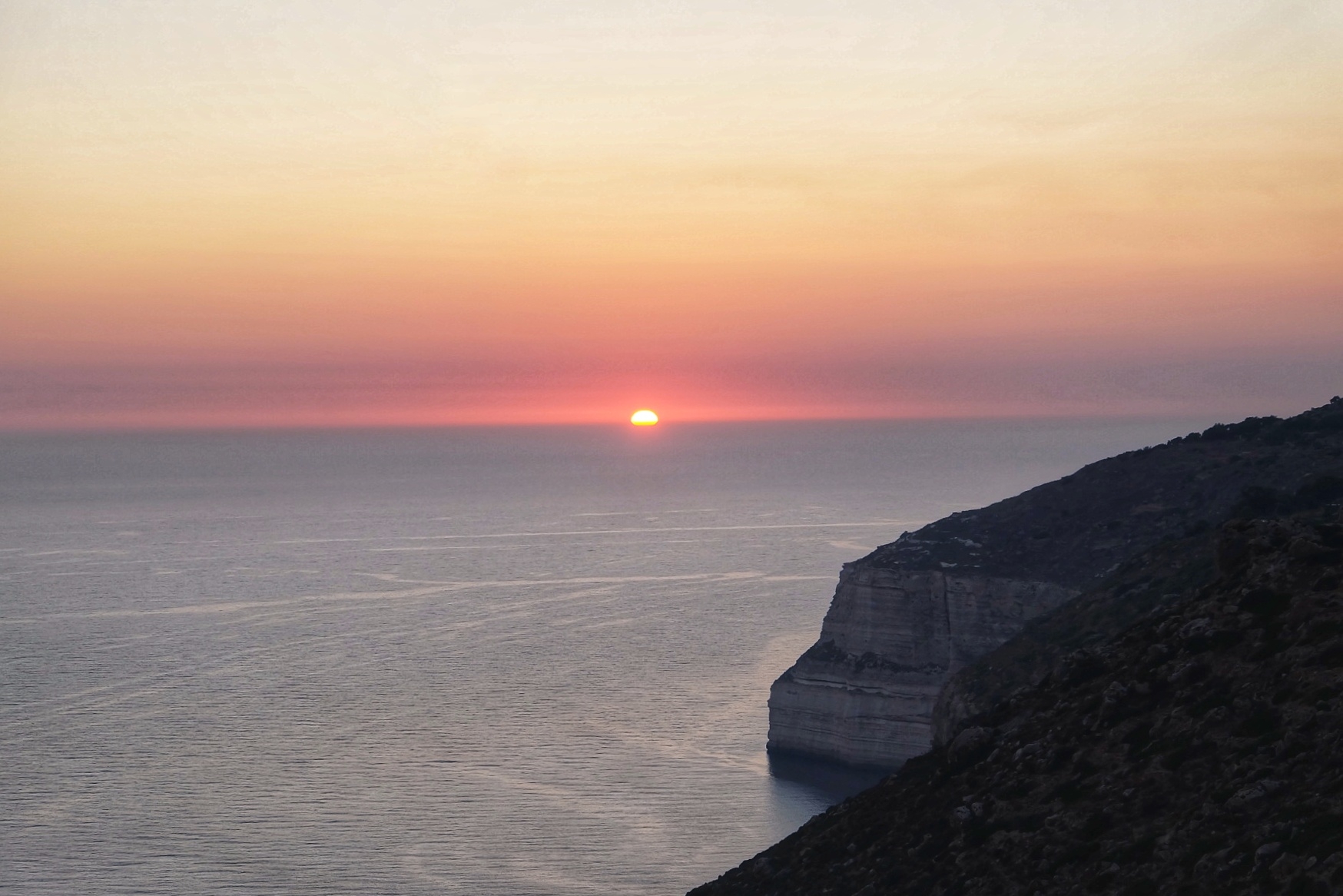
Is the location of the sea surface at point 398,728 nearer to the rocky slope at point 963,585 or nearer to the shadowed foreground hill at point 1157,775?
the rocky slope at point 963,585

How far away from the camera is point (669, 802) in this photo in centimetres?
5869

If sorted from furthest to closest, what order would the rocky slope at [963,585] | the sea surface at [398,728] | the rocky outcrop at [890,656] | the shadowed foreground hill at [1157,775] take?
the rocky slope at [963,585], the rocky outcrop at [890,656], the sea surface at [398,728], the shadowed foreground hill at [1157,775]

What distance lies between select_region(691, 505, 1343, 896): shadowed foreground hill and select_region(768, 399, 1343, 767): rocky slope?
110 ft

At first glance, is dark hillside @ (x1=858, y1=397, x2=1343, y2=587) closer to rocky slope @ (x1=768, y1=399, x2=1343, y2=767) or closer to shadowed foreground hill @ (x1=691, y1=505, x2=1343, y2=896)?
rocky slope @ (x1=768, y1=399, x2=1343, y2=767)

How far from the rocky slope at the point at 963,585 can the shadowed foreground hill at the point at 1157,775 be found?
110 feet

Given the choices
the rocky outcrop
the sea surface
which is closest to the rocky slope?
the rocky outcrop

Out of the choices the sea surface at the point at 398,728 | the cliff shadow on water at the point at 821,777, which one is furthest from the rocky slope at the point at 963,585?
the sea surface at the point at 398,728

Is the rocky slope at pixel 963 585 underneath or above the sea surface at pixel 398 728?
above

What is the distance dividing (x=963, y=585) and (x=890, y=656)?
482 cm

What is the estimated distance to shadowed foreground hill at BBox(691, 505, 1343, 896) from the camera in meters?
19.4

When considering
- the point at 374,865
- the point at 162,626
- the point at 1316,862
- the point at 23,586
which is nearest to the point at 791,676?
the point at 374,865

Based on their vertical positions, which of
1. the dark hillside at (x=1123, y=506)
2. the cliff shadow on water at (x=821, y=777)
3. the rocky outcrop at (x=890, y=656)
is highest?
the dark hillside at (x=1123, y=506)

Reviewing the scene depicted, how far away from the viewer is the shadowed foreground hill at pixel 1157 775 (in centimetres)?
1939

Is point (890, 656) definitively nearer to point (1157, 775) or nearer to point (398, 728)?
point (398, 728)
